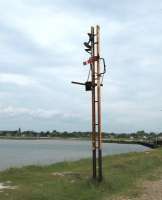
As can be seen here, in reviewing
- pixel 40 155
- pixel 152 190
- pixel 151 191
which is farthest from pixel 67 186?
pixel 40 155

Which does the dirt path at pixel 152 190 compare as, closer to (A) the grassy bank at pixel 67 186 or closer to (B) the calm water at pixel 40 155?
(A) the grassy bank at pixel 67 186

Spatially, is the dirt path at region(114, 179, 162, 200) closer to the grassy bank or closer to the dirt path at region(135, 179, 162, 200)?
the dirt path at region(135, 179, 162, 200)

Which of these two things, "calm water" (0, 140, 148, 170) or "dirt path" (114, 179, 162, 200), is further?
"calm water" (0, 140, 148, 170)

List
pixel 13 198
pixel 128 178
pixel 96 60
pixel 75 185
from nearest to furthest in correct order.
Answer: pixel 13 198 < pixel 75 185 < pixel 96 60 < pixel 128 178

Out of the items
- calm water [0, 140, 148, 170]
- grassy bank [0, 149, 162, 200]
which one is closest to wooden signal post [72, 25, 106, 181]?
grassy bank [0, 149, 162, 200]

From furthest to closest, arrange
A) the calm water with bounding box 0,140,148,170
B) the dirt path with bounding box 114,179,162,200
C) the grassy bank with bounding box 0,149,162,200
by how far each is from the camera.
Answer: the calm water with bounding box 0,140,148,170, the dirt path with bounding box 114,179,162,200, the grassy bank with bounding box 0,149,162,200

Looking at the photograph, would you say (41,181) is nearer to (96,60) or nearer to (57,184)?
(57,184)

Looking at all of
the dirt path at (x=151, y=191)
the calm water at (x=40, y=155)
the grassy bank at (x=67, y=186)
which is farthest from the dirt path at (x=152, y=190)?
the calm water at (x=40, y=155)

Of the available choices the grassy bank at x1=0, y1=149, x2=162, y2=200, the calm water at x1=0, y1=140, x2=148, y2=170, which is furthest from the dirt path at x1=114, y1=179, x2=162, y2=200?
the calm water at x1=0, y1=140, x2=148, y2=170

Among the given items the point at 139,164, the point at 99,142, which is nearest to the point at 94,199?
the point at 99,142

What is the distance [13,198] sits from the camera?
13.1 meters

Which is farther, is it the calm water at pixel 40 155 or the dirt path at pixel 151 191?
the calm water at pixel 40 155

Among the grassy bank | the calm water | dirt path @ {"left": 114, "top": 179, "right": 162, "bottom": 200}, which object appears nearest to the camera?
the grassy bank

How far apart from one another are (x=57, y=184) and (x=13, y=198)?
290cm
